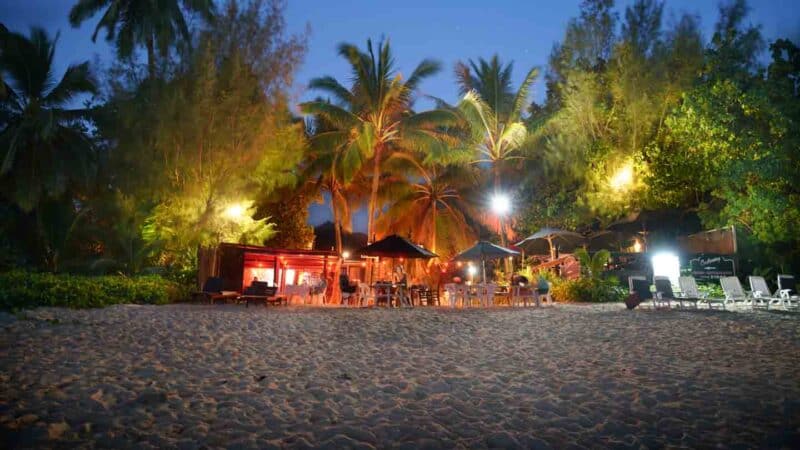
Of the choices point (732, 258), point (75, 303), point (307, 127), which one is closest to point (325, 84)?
point (307, 127)

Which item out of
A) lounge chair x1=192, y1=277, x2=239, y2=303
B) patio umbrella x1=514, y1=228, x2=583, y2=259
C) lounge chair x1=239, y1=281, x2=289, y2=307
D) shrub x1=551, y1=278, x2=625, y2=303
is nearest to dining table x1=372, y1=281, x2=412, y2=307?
lounge chair x1=239, y1=281, x2=289, y2=307

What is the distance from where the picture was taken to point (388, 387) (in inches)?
186

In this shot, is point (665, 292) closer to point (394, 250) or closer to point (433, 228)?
point (394, 250)

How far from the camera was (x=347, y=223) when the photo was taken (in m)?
25.1

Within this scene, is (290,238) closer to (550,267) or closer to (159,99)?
(159,99)

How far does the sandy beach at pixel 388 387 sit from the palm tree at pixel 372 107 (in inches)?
481

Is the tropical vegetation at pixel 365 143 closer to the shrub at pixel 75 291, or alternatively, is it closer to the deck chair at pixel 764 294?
the shrub at pixel 75 291

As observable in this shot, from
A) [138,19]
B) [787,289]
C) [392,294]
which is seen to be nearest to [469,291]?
[392,294]

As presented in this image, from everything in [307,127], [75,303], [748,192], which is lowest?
[75,303]

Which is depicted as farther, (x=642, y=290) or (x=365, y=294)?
(x=365, y=294)

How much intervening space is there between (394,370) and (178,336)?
3.56 meters

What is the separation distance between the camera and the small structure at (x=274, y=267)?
15.8 metres

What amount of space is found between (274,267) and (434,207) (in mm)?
10136

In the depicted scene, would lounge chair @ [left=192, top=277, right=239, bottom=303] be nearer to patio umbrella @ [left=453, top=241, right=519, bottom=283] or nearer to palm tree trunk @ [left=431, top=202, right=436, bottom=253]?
patio umbrella @ [left=453, top=241, right=519, bottom=283]
